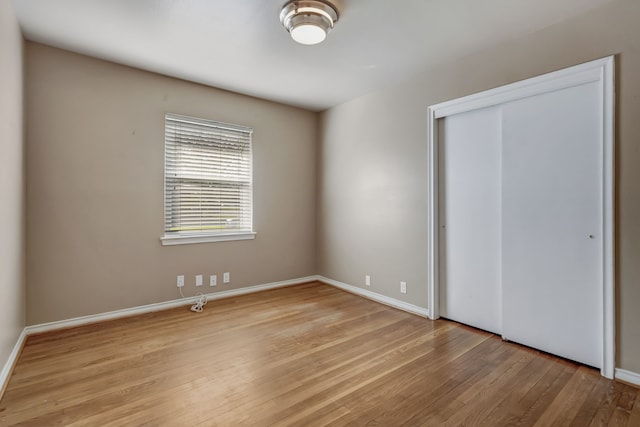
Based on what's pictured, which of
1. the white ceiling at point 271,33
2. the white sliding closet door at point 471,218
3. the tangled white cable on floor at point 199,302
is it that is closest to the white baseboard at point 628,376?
the white sliding closet door at point 471,218

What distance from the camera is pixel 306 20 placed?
2.23 metres

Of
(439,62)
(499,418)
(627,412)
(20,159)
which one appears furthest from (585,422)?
(20,159)

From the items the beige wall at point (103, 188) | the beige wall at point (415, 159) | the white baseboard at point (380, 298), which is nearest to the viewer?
the beige wall at point (415, 159)

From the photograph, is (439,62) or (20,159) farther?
(439,62)

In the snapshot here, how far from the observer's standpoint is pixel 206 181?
12.6 ft

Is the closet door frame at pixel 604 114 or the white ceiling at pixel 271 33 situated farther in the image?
the white ceiling at pixel 271 33

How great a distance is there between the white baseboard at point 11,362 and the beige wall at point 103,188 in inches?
9.6

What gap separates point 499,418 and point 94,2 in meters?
3.77

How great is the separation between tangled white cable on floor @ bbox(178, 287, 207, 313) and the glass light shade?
2916 mm

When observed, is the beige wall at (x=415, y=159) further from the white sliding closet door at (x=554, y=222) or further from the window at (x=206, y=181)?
the window at (x=206, y=181)

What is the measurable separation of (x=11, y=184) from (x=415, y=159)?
139 inches

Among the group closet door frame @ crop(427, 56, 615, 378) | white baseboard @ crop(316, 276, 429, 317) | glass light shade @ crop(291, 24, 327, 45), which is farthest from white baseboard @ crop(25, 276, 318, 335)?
closet door frame @ crop(427, 56, 615, 378)

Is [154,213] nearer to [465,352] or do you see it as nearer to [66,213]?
[66,213]

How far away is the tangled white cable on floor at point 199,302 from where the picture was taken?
11.5ft
